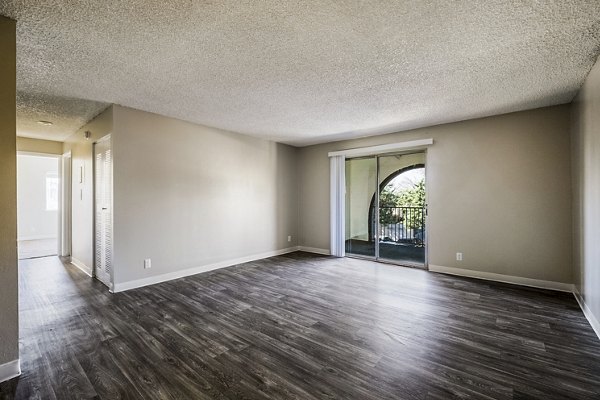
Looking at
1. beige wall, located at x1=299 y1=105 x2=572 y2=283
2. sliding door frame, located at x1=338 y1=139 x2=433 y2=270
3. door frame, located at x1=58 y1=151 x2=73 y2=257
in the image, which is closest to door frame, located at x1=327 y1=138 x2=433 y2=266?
sliding door frame, located at x1=338 y1=139 x2=433 y2=270

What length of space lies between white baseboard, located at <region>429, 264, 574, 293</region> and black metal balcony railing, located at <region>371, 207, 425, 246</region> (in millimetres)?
890

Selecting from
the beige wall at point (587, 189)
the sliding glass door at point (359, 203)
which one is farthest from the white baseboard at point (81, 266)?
the beige wall at point (587, 189)

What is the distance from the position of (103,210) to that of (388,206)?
489 centimetres

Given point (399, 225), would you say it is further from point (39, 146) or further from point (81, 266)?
point (39, 146)

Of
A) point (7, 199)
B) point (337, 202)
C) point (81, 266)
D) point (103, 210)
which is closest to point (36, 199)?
point (81, 266)

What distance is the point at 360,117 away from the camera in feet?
13.4

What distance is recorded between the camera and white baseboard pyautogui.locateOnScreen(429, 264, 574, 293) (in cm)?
356

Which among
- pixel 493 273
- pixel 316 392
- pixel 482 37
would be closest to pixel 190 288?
pixel 316 392

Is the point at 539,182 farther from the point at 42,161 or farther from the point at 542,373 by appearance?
the point at 42,161

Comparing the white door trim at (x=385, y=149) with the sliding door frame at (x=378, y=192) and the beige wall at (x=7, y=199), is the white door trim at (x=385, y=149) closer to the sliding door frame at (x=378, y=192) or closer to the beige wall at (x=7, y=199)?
the sliding door frame at (x=378, y=192)

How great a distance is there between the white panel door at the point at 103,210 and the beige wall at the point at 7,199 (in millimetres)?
1804

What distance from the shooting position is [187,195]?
14.3 feet

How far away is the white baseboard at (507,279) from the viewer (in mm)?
3564

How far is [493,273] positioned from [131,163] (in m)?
5.47
